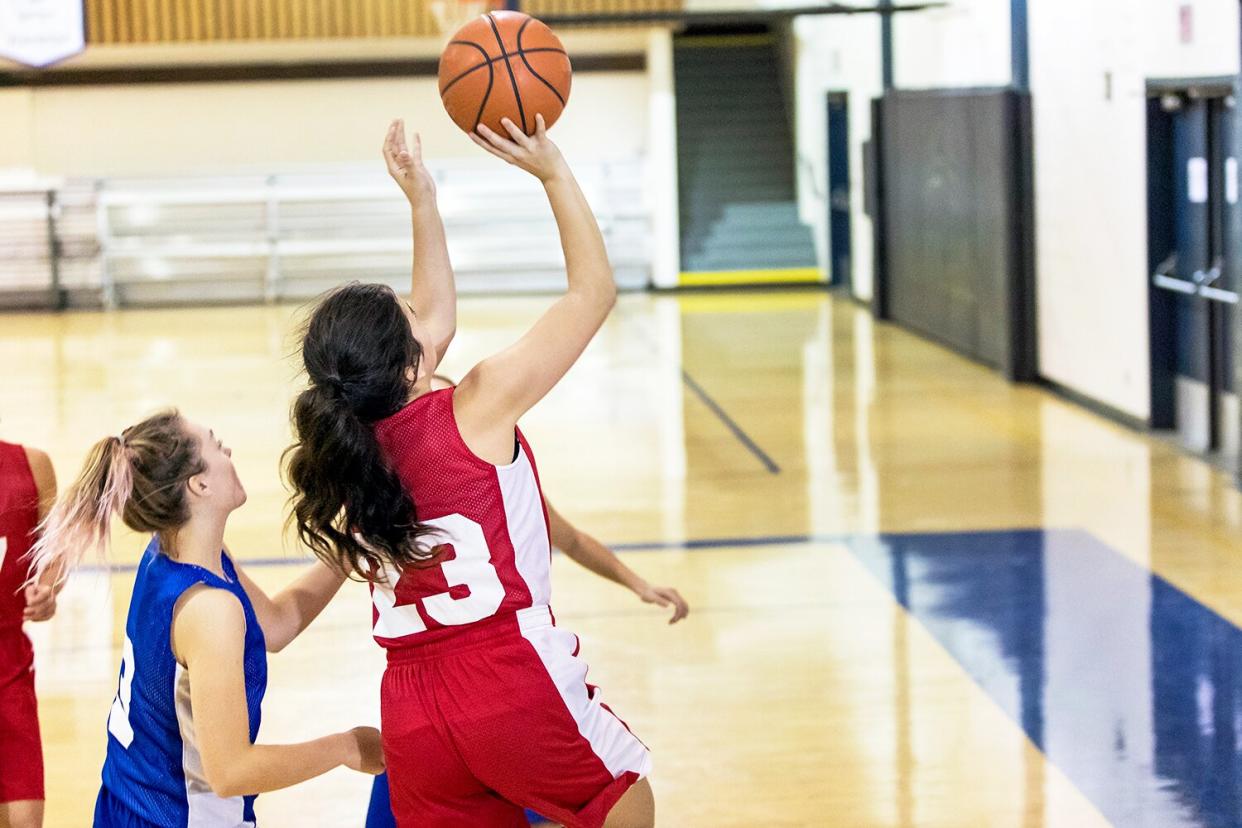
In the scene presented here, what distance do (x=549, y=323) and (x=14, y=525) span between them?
1.42 m

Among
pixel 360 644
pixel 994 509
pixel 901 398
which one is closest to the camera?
pixel 360 644

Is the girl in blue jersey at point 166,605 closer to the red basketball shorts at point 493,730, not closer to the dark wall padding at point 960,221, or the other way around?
the red basketball shorts at point 493,730

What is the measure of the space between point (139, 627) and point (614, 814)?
0.84 m

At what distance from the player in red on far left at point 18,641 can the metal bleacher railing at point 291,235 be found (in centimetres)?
1654

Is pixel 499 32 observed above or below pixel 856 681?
above

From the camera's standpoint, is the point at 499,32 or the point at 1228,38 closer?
the point at 499,32

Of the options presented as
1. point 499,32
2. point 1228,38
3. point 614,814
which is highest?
point 1228,38

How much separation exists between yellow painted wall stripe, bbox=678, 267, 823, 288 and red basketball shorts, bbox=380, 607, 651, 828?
17485 mm

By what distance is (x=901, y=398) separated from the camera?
38.8 feet

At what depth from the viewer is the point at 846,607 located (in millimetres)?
6539

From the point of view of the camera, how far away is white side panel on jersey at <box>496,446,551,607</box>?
2.66m

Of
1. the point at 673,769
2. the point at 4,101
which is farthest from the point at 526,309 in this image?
the point at 673,769

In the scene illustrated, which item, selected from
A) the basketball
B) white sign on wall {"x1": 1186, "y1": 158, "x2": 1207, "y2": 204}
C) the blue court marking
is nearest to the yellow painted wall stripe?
white sign on wall {"x1": 1186, "y1": 158, "x2": 1207, "y2": 204}

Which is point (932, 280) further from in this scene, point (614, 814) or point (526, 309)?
point (614, 814)
